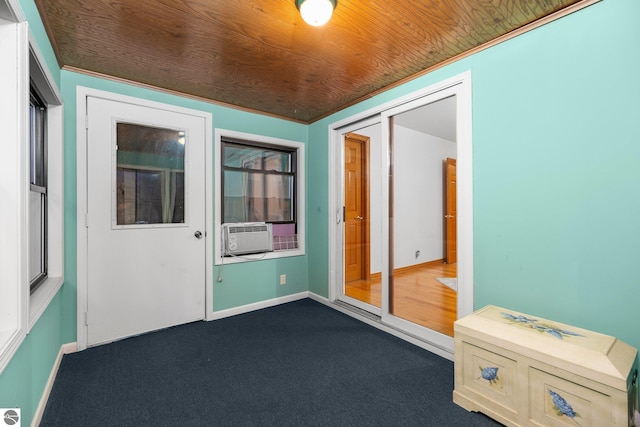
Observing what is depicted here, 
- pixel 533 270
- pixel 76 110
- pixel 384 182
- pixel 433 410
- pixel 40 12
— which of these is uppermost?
pixel 40 12

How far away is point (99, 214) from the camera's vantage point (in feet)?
7.67

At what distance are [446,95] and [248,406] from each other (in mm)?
2481

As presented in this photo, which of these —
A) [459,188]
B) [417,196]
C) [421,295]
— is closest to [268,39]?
[459,188]

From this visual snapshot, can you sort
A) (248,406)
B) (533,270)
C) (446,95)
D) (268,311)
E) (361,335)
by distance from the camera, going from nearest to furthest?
(248,406) → (533,270) → (446,95) → (361,335) → (268,311)

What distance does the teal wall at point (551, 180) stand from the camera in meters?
1.44

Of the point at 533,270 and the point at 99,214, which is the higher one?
the point at 99,214

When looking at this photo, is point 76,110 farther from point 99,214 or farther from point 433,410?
point 433,410

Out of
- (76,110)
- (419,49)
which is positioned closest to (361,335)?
(419,49)

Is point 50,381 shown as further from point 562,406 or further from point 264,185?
point 562,406

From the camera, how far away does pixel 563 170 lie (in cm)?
163

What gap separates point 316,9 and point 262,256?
2.39 m

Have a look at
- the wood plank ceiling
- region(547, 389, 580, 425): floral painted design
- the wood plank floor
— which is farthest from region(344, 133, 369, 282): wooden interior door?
region(547, 389, 580, 425): floral painted design

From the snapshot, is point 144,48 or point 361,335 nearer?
point 144,48

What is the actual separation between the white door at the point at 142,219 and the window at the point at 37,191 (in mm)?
274
